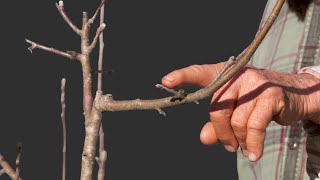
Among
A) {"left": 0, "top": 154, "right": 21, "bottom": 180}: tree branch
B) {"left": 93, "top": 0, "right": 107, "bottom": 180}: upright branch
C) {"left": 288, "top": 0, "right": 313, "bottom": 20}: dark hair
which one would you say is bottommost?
{"left": 0, "top": 154, "right": 21, "bottom": 180}: tree branch

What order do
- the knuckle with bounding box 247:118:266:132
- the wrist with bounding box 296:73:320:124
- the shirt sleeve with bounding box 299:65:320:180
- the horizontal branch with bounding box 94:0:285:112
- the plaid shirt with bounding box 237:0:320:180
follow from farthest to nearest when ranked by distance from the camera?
the plaid shirt with bounding box 237:0:320:180 < the shirt sleeve with bounding box 299:65:320:180 < the wrist with bounding box 296:73:320:124 < the knuckle with bounding box 247:118:266:132 < the horizontal branch with bounding box 94:0:285:112

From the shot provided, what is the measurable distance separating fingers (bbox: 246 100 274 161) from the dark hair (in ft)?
2.86

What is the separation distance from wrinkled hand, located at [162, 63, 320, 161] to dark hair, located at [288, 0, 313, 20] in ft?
2.58

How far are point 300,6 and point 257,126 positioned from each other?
923 millimetres

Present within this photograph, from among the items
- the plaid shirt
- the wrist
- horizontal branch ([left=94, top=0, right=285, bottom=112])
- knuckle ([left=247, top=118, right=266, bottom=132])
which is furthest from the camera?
the plaid shirt

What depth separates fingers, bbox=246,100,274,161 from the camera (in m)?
1.13

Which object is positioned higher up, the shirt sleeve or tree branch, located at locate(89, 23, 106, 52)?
tree branch, located at locate(89, 23, 106, 52)

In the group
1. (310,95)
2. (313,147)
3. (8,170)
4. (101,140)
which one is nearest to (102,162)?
(101,140)

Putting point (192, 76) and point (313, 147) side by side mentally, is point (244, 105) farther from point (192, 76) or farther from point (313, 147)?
point (313, 147)

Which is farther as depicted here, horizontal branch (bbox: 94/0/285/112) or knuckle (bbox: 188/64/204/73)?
knuckle (bbox: 188/64/204/73)

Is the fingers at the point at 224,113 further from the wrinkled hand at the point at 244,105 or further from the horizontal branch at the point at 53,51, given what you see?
the horizontal branch at the point at 53,51

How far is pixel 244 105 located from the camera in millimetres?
1151

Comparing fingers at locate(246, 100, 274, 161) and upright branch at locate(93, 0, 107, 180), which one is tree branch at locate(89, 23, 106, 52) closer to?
upright branch at locate(93, 0, 107, 180)

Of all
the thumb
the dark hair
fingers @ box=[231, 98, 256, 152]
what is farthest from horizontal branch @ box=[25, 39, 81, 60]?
the dark hair
